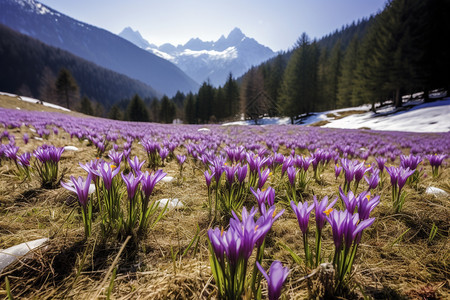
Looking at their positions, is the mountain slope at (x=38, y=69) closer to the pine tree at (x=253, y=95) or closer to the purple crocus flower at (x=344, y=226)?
the pine tree at (x=253, y=95)

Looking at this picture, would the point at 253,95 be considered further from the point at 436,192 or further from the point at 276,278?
the point at 276,278

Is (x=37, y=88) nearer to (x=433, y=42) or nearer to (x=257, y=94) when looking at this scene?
(x=257, y=94)

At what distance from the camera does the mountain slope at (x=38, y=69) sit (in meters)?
107

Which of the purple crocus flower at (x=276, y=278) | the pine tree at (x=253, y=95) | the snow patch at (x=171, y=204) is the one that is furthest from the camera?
the pine tree at (x=253, y=95)

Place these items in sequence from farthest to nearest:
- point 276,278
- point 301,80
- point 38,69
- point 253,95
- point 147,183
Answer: point 38,69 → point 253,95 → point 301,80 → point 147,183 → point 276,278

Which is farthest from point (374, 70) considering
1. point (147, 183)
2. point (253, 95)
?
point (147, 183)

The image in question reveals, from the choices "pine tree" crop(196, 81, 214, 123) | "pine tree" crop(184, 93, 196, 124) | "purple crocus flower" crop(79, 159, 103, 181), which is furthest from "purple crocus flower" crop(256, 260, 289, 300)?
"pine tree" crop(184, 93, 196, 124)

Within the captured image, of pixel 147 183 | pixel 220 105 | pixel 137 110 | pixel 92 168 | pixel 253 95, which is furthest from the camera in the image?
pixel 137 110

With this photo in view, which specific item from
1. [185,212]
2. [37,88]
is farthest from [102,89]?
[185,212]

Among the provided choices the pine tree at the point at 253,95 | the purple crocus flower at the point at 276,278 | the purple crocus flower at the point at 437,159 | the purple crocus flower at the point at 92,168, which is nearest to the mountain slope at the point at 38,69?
the pine tree at the point at 253,95

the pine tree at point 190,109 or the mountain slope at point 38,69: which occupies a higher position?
the mountain slope at point 38,69

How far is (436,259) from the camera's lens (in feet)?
4.19

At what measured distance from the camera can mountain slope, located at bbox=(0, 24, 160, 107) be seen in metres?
107

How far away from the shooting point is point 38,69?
116188 millimetres
